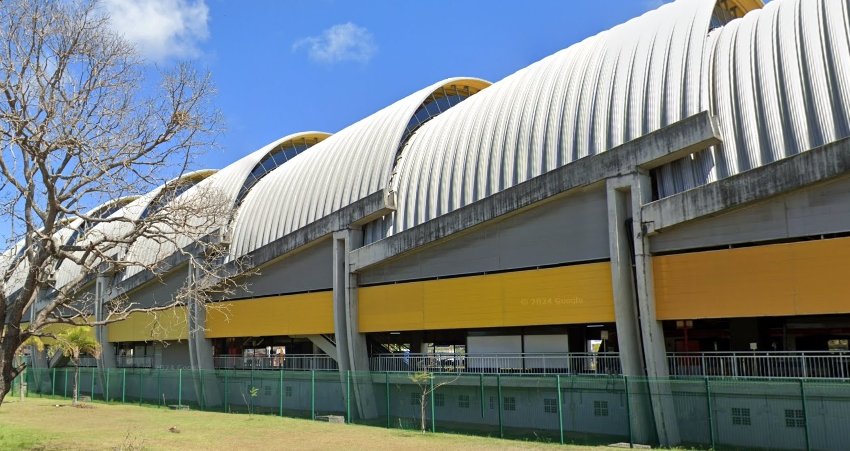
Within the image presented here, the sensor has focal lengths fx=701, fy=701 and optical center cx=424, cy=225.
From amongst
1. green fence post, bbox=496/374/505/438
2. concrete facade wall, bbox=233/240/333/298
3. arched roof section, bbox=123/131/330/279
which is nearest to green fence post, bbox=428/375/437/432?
green fence post, bbox=496/374/505/438

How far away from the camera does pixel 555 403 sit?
23938 millimetres

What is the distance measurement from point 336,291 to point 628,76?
15.3m

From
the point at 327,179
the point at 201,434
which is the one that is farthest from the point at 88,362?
the point at 201,434

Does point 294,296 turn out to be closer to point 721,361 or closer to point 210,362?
point 210,362

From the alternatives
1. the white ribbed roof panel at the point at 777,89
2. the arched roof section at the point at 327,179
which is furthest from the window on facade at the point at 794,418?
the arched roof section at the point at 327,179

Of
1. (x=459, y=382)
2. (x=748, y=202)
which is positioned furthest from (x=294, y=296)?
(x=748, y=202)

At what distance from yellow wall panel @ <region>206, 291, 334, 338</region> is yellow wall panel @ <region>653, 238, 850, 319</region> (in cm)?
1633

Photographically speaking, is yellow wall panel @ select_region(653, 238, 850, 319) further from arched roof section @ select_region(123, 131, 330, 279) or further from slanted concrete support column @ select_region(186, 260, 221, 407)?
arched roof section @ select_region(123, 131, 330, 279)

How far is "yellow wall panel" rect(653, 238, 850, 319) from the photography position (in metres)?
18.8

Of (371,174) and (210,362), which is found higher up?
(371,174)

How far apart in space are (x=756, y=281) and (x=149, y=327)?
33886 millimetres

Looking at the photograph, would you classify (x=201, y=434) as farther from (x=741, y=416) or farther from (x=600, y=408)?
(x=741, y=416)

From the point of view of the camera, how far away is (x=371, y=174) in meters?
32.2

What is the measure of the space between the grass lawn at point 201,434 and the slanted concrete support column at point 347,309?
374 cm
